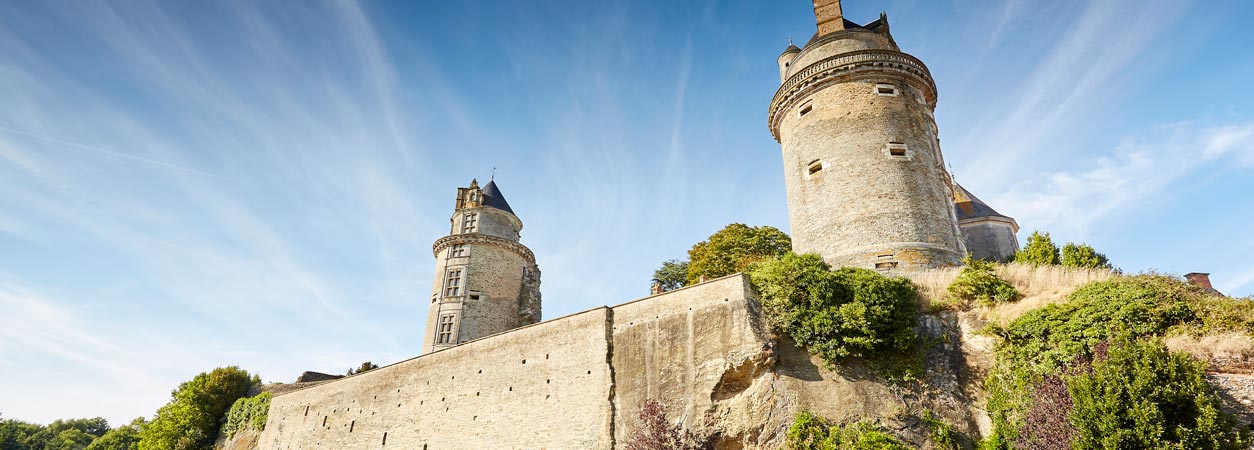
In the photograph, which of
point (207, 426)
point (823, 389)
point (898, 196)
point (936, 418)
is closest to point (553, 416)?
point (823, 389)

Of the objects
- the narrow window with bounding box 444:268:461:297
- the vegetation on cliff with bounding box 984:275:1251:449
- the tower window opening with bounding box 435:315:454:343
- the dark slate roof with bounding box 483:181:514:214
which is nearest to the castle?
the vegetation on cliff with bounding box 984:275:1251:449

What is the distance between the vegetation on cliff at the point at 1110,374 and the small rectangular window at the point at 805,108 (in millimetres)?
9896

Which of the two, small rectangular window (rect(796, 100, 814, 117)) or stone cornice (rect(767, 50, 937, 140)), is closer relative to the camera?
stone cornice (rect(767, 50, 937, 140))

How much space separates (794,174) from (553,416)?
1065cm

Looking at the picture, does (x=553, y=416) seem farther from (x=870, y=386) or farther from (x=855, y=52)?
(x=855, y=52)

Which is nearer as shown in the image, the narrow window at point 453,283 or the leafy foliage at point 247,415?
the narrow window at point 453,283

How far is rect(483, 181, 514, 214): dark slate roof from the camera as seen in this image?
34469 millimetres

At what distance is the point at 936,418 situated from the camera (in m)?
12.9

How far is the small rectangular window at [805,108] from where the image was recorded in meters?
20.7

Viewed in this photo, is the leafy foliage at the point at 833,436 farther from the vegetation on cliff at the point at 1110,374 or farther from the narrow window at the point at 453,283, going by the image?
the narrow window at the point at 453,283

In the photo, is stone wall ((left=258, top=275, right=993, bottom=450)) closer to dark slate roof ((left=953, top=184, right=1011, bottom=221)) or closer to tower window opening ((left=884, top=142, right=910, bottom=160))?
tower window opening ((left=884, top=142, right=910, bottom=160))

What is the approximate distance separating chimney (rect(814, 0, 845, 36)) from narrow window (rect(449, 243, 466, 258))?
2011cm

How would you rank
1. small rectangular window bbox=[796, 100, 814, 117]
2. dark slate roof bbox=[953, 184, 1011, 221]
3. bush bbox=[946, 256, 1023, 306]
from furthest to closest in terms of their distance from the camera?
dark slate roof bbox=[953, 184, 1011, 221] → small rectangular window bbox=[796, 100, 814, 117] → bush bbox=[946, 256, 1023, 306]

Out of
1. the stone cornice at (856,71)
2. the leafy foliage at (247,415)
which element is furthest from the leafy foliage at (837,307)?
the leafy foliage at (247,415)
